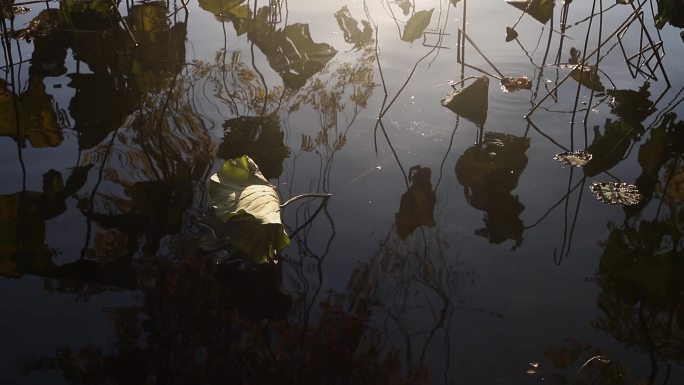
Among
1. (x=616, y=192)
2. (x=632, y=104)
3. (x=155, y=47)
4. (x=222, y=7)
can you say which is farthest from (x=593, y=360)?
(x=222, y=7)

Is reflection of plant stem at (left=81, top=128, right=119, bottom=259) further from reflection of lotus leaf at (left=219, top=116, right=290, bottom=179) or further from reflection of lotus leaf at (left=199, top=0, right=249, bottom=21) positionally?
reflection of lotus leaf at (left=199, top=0, right=249, bottom=21)

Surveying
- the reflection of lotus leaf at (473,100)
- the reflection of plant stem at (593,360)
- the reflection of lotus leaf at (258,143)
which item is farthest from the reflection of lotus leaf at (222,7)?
the reflection of plant stem at (593,360)

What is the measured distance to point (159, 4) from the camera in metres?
3.24

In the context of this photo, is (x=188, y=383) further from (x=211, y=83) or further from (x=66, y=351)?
(x=211, y=83)

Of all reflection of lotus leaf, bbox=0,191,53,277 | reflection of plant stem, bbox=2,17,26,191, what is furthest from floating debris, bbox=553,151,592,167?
reflection of plant stem, bbox=2,17,26,191

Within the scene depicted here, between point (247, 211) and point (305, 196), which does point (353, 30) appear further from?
point (247, 211)

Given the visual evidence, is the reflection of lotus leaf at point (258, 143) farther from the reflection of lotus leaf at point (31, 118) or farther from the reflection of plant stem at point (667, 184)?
the reflection of plant stem at point (667, 184)

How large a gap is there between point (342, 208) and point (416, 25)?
4.36 feet

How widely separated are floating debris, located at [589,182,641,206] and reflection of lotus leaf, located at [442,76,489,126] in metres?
0.52

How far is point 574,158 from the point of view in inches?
→ 80.4

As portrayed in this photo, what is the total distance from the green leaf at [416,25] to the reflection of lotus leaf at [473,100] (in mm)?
580

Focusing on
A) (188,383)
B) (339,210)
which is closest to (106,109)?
(339,210)

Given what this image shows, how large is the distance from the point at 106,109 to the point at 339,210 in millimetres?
1015

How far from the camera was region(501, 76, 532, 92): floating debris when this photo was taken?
8.22 feet
